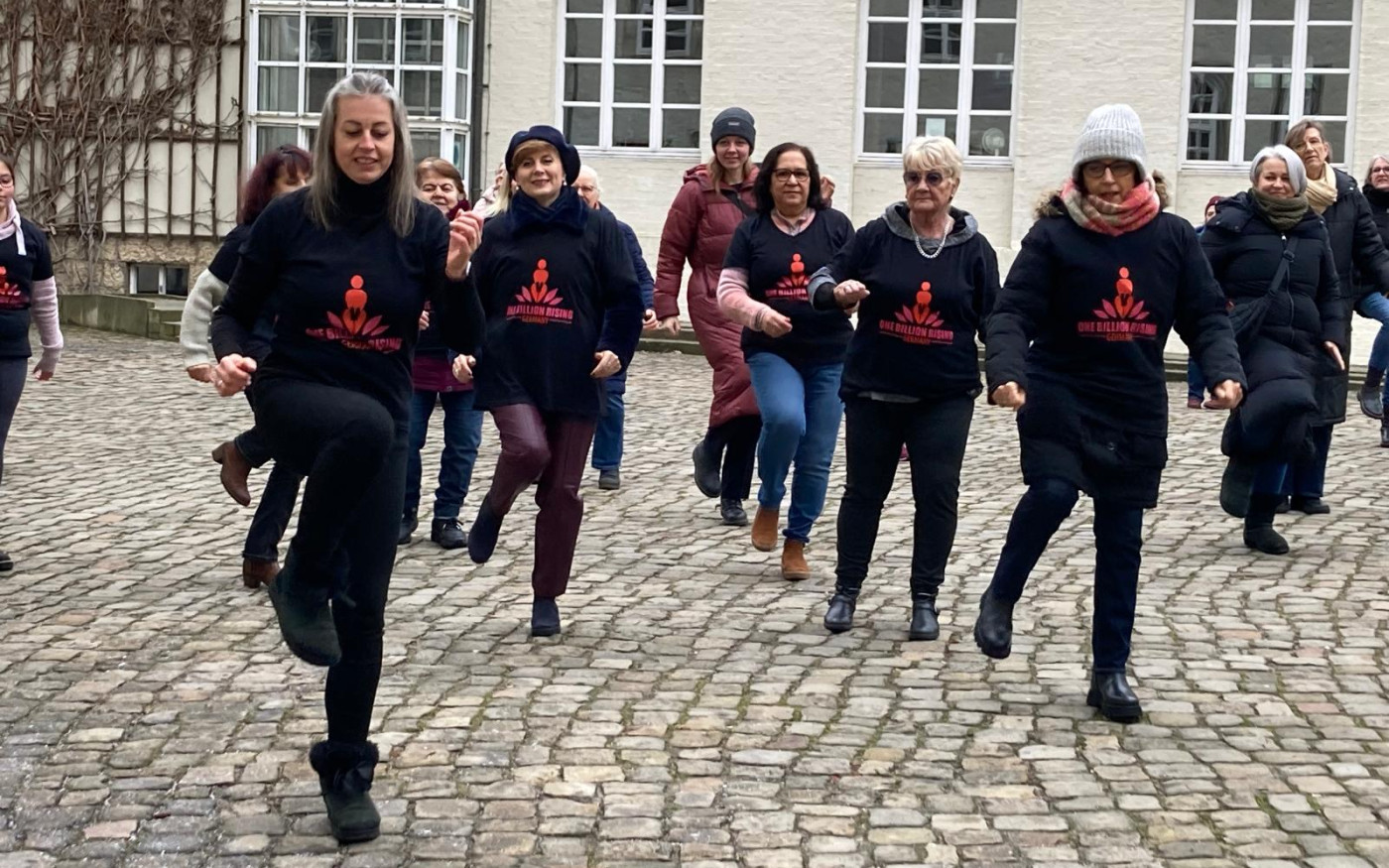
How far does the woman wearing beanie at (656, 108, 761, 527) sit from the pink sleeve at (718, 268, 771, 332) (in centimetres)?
138

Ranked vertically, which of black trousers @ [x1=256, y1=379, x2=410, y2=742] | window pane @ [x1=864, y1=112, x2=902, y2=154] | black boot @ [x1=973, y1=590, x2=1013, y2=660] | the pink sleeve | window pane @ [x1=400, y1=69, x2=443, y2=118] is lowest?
black boot @ [x1=973, y1=590, x2=1013, y2=660]

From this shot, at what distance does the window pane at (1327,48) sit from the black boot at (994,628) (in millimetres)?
18474

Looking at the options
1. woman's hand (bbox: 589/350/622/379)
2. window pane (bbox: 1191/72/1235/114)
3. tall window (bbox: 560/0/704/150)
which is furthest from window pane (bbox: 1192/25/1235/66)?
woman's hand (bbox: 589/350/622/379)

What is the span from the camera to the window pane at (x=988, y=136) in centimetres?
2484

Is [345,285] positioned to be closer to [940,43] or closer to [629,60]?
[940,43]

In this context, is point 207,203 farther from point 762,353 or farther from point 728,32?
point 762,353

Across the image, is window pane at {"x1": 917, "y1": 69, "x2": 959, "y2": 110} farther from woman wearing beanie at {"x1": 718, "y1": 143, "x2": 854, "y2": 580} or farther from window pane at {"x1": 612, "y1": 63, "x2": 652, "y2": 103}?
woman wearing beanie at {"x1": 718, "y1": 143, "x2": 854, "y2": 580}

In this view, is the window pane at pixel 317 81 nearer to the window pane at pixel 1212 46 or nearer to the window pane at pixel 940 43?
the window pane at pixel 940 43

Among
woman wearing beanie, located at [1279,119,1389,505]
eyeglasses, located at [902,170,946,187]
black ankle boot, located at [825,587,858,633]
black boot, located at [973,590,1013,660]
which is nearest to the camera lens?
black boot, located at [973,590,1013,660]

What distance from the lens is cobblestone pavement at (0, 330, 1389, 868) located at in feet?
17.5

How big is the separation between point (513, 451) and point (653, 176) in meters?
17.6

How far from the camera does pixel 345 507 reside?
5.16 m

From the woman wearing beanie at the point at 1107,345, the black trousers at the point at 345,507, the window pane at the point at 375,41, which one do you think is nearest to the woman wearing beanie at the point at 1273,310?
the woman wearing beanie at the point at 1107,345

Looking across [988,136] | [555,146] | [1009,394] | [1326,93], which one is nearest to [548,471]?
[555,146]
